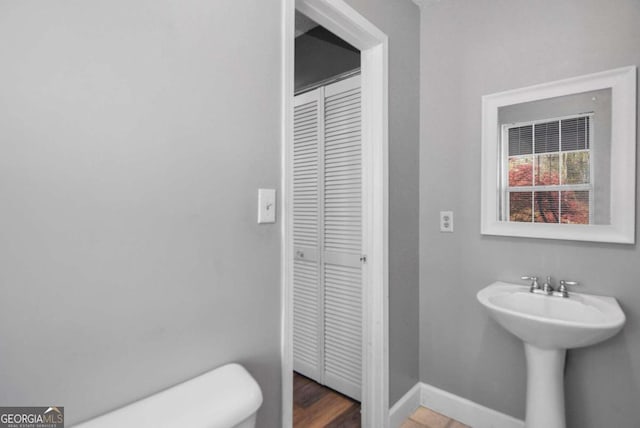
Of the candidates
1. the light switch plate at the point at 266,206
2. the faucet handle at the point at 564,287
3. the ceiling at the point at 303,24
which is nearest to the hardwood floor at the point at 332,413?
the faucet handle at the point at 564,287

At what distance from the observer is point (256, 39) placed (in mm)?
1110

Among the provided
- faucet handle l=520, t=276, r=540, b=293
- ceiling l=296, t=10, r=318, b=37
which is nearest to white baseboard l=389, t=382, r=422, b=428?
faucet handle l=520, t=276, r=540, b=293

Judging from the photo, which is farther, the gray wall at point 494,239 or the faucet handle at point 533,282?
the faucet handle at point 533,282

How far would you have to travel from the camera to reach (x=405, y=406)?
189 cm

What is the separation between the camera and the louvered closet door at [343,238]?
2018 millimetres

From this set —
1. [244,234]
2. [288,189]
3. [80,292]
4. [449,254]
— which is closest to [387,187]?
[449,254]

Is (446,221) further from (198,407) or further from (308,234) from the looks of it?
(198,407)

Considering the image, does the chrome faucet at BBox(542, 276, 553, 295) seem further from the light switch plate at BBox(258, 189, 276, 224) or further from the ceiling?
the ceiling

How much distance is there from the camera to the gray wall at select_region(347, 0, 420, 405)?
179 centimetres

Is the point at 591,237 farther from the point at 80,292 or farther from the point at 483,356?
the point at 80,292

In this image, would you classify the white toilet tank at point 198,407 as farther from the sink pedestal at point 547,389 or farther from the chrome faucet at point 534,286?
the chrome faucet at point 534,286

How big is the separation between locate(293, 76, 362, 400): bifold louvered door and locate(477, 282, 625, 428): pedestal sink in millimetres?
840

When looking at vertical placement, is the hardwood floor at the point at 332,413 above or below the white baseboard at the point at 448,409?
below

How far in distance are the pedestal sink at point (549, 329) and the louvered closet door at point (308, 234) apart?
112 centimetres
